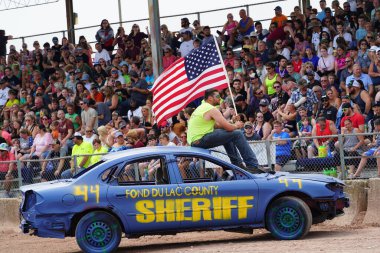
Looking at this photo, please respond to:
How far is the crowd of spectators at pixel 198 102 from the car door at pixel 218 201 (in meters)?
2.71

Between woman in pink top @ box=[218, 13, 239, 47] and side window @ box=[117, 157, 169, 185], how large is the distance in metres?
12.2

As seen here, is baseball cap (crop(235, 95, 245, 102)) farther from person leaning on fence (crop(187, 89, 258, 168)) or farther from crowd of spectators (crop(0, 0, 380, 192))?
person leaning on fence (crop(187, 89, 258, 168))

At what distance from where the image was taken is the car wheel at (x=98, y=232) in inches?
583

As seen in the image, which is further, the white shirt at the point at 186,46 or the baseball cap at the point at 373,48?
the white shirt at the point at 186,46

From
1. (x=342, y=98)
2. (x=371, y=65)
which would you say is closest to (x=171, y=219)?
(x=342, y=98)

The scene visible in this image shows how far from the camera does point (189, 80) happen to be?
1880cm

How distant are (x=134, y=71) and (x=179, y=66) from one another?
769 centimetres

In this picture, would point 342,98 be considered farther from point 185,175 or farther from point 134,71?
point 134,71

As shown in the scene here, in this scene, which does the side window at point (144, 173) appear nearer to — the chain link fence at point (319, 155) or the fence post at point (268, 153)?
the chain link fence at point (319, 155)

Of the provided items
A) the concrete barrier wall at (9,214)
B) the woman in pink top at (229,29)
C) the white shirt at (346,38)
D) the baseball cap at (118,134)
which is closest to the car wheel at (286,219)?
the baseball cap at (118,134)

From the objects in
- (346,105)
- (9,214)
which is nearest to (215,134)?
(346,105)

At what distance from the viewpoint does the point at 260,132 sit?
2048 centimetres

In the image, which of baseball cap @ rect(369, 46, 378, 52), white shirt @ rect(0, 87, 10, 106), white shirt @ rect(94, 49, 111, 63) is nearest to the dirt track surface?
baseball cap @ rect(369, 46, 378, 52)

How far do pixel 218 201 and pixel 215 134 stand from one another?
150 cm
